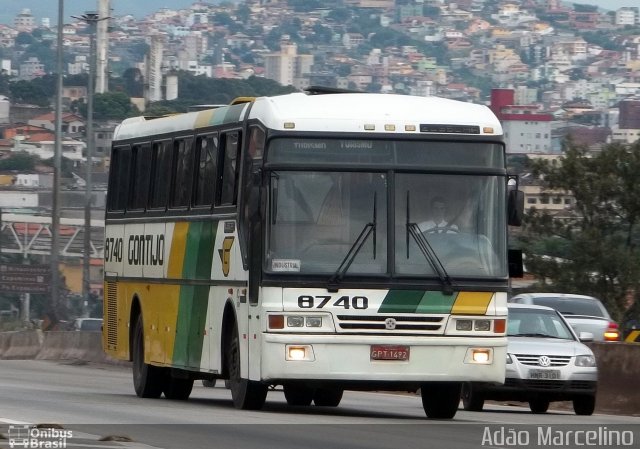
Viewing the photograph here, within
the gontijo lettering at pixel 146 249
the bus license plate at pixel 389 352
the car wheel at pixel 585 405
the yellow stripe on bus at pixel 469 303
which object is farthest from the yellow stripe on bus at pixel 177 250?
the car wheel at pixel 585 405

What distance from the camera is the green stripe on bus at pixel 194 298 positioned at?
19.5m

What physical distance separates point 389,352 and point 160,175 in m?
4.93

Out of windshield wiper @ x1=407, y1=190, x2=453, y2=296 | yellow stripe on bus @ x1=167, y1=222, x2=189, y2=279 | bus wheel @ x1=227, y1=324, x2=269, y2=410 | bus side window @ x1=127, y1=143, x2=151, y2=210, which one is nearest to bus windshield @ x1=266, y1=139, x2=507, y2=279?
windshield wiper @ x1=407, y1=190, x2=453, y2=296

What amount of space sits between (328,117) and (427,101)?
1.11 meters

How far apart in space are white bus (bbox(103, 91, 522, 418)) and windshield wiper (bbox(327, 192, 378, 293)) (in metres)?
0.01

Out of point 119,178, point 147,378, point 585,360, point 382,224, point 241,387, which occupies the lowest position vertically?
point 147,378

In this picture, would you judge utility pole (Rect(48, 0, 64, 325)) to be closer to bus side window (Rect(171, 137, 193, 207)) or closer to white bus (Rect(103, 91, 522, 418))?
bus side window (Rect(171, 137, 193, 207))

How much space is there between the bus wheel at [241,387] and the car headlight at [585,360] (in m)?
4.59

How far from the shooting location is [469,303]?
698 inches

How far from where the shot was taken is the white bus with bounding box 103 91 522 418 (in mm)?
17469

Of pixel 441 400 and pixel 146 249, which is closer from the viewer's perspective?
pixel 441 400

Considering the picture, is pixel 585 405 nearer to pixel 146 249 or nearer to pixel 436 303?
pixel 436 303

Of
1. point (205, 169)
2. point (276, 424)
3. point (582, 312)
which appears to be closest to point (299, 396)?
point (205, 169)

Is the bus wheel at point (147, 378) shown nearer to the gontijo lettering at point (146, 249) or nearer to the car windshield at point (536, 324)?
the gontijo lettering at point (146, 249)
